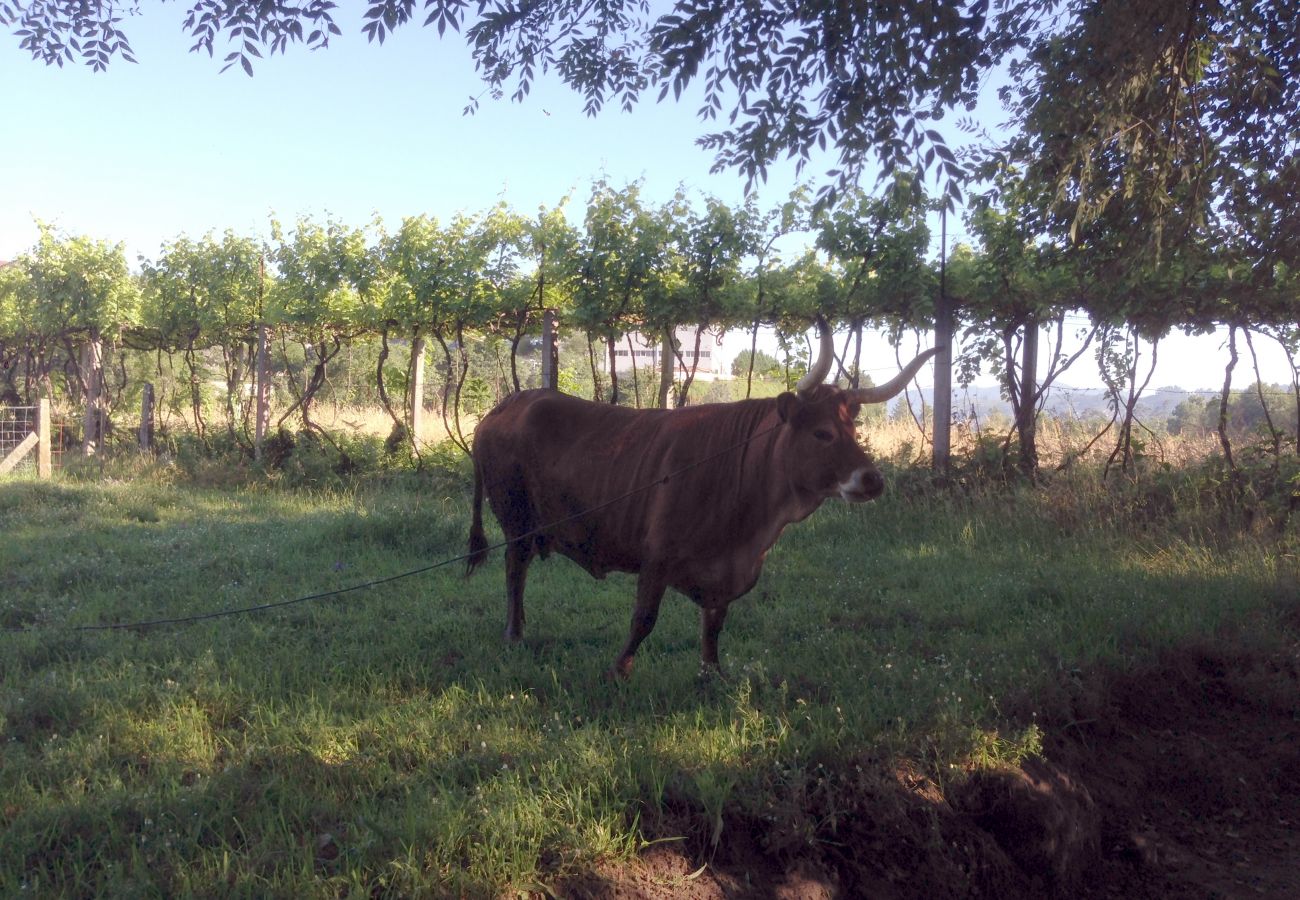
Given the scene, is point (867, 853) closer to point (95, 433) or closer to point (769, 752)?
point (769, 752)

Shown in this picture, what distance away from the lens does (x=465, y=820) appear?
3.66m

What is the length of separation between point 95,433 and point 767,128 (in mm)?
15953

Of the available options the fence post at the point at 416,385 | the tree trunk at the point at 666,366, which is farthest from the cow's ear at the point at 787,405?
the fence post at the point at 416,385

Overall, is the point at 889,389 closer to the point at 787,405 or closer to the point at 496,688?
the point at 787,405

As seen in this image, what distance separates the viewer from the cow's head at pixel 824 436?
500 centimetres

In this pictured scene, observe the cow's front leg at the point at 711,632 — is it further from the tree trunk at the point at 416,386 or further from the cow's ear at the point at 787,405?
the tree trunk at the point at 416,386

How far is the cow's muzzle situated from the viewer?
15.9ft

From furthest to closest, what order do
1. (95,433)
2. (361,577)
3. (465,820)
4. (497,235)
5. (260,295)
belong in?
(95,433)
(260,295)
(497,235)
(361,577)
(465,820)

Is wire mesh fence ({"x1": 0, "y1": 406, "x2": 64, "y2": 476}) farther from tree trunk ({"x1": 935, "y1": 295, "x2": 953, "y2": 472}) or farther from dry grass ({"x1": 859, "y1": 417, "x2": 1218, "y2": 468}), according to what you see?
tree trunk ({"x1": 935, "y1": 295, "x2": 953, "y2": 472})

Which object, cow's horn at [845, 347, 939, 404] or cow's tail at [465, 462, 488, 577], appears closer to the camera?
cow's horn at [845, 347, 939, 404]

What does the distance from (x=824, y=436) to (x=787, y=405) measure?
24 cm

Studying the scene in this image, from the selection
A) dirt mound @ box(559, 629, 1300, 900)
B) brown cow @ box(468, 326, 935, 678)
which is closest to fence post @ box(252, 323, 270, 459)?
brown cow @ box(468, 326, 935, 678)

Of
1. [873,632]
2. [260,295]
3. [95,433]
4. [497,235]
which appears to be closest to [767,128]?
[873,632]

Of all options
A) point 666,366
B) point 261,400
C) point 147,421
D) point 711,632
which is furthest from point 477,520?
point 147,421
